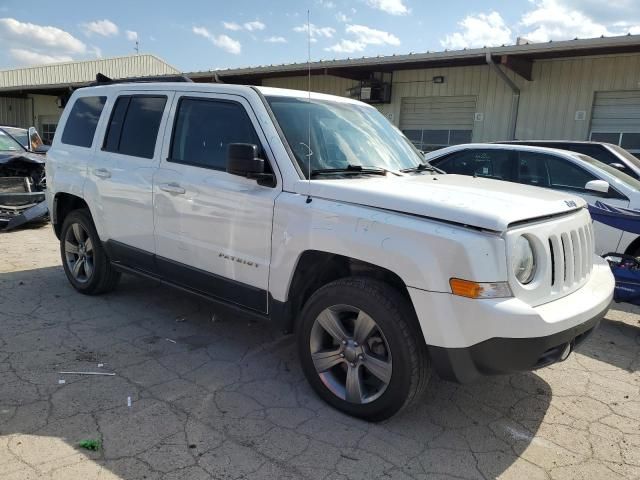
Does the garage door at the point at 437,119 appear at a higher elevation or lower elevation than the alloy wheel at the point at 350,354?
higher

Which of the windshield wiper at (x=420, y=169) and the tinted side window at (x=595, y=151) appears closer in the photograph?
the windshield wiper at (x=420, y=169)

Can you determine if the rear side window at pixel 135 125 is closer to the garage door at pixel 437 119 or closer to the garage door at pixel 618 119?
the garage door at pixel 437 119

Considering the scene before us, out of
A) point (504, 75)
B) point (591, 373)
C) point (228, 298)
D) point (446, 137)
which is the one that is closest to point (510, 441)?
point (591, 373)

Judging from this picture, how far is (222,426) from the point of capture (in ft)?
9.78

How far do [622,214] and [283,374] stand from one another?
13.8 ft

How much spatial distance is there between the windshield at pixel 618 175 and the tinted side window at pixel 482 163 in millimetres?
869

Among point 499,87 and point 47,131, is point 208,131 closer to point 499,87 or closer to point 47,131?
point 499,87

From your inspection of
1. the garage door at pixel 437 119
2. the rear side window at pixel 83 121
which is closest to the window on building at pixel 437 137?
the garage door at pixel 437 119

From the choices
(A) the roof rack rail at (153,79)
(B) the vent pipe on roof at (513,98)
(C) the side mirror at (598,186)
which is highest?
(B) the vent pipe on roof at (513,98)

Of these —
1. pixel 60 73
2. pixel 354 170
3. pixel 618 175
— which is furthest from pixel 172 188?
pixel 60 73

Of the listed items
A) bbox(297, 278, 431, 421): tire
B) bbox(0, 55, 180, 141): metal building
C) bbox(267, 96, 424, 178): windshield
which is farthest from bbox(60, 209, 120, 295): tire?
bbox(0, 55, 180, 141): metal building

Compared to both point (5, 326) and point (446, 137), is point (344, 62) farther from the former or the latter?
point (5, 326)

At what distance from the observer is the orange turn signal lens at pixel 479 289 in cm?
251

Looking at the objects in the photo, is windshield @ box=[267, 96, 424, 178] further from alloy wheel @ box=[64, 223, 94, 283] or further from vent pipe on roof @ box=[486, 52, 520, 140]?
vent pipe on roof @ box=[486, 52, 520, 140]
